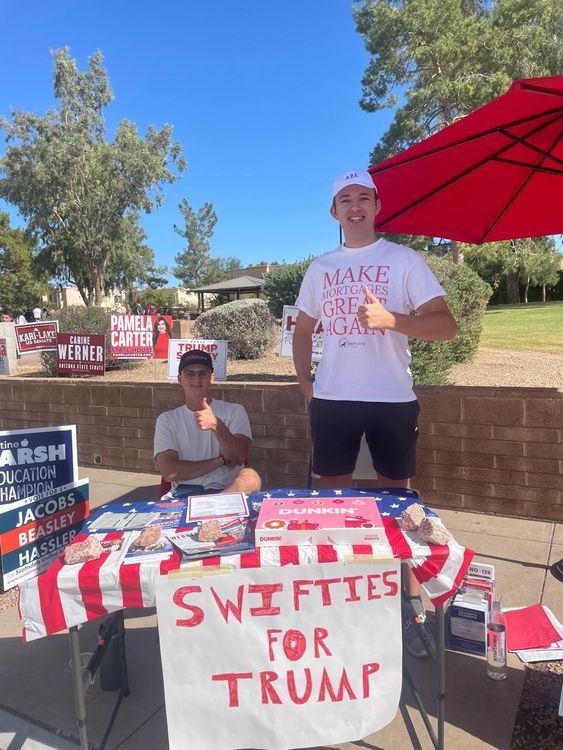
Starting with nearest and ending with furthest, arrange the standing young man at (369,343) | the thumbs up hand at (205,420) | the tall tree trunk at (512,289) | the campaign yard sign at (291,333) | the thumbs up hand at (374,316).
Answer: the thumbs up hand at (374,316) < the standing young man at (369,343) < the thumbs up hand at (205,420) < the campaign yard sign at (291,333) < the tall tree trunk at (512,289)

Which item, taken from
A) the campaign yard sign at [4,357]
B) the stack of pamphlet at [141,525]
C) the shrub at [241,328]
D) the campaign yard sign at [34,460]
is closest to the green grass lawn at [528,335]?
the shrub at [241,328]

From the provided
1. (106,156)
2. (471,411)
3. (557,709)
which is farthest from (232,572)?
(106,156)

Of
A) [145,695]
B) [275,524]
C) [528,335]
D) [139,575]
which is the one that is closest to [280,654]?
[275,524]

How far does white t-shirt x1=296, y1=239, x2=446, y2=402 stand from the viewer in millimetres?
2479

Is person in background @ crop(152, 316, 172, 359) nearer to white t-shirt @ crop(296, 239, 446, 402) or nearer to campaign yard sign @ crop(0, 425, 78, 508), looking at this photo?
campaign yard sign @ crop(0, 425, 78, 508)

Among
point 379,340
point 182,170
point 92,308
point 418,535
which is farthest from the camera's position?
point 182,170

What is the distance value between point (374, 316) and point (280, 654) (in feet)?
4.23

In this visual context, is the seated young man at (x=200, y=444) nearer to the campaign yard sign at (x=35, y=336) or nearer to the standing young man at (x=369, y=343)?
the standing young man at (x=369, y=343)

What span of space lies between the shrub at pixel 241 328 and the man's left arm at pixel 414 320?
8.10 metres

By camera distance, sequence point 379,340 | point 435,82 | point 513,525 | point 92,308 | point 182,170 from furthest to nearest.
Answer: point 182,170 < point 435,82 < point 92,308 < point 513,525 < point 379,340

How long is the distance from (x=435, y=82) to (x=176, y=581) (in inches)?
731

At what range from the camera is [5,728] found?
2213mm

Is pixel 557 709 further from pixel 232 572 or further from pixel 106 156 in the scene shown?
pixel 106 156

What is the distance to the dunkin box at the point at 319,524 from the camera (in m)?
1.74
